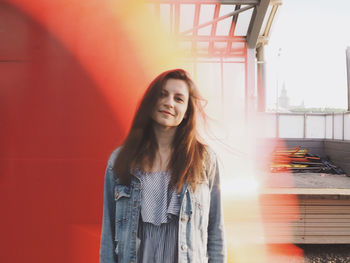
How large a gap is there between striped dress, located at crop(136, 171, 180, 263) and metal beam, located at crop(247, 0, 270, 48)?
351 cm

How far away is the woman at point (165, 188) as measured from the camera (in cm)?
132

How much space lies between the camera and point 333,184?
5801 mm

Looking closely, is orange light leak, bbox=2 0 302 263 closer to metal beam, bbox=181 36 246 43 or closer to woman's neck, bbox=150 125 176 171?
woman's neck, bbox=150 125 176 171

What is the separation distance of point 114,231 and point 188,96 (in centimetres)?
82

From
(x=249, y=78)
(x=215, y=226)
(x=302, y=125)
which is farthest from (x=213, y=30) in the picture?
(x=302, y=125)

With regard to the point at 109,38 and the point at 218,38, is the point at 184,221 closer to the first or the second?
the point at 109,38

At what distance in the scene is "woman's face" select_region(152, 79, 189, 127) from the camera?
4.39 ft

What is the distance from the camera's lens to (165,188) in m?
1.35

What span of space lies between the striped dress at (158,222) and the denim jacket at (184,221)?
0.10 ft

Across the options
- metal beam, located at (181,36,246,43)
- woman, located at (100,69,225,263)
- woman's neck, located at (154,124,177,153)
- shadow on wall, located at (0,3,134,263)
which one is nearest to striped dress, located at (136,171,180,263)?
woman, located at (100,69,225,263)

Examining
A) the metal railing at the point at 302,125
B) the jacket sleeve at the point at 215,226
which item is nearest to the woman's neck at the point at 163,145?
the jacket sleeve at the point at 215,226

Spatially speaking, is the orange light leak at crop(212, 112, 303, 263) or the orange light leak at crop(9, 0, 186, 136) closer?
the orange light leak at crop(9, 0, 186, 136)

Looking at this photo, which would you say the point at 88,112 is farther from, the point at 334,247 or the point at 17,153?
the point at 334,247

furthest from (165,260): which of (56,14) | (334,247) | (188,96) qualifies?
(334,247)
